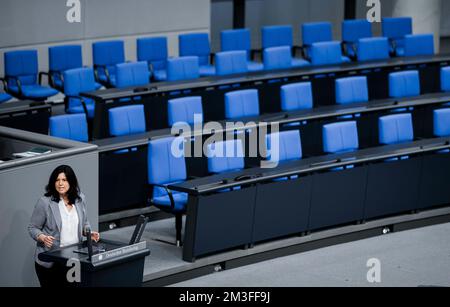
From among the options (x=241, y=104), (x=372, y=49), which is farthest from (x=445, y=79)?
(x=241, y=104)

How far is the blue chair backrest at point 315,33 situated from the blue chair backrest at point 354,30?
313mm

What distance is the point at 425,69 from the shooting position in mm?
12648

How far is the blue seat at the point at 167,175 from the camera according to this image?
8.30 m

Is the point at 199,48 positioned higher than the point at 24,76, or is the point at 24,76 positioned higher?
the point at 199,48

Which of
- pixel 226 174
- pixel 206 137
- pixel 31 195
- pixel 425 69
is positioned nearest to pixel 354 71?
pixel 425 69

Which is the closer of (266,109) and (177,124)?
(177,124)

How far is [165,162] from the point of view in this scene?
8.61 m

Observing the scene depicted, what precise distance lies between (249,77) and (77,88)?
1.97 m

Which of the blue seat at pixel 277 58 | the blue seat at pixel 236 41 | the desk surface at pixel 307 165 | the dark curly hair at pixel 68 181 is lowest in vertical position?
the desk surface at pixel 307 165

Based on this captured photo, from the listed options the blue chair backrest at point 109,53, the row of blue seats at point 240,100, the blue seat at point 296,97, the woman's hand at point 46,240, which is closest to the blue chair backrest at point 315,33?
the row of blue seats at point 240,100

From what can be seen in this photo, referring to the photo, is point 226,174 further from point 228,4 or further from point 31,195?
point 228,4

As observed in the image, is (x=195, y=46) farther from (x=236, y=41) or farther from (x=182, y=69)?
(x=182, y=69)

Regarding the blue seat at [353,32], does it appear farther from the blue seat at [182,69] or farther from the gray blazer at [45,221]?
the gray blazer at [45,221]

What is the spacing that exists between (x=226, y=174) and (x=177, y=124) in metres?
1.20
